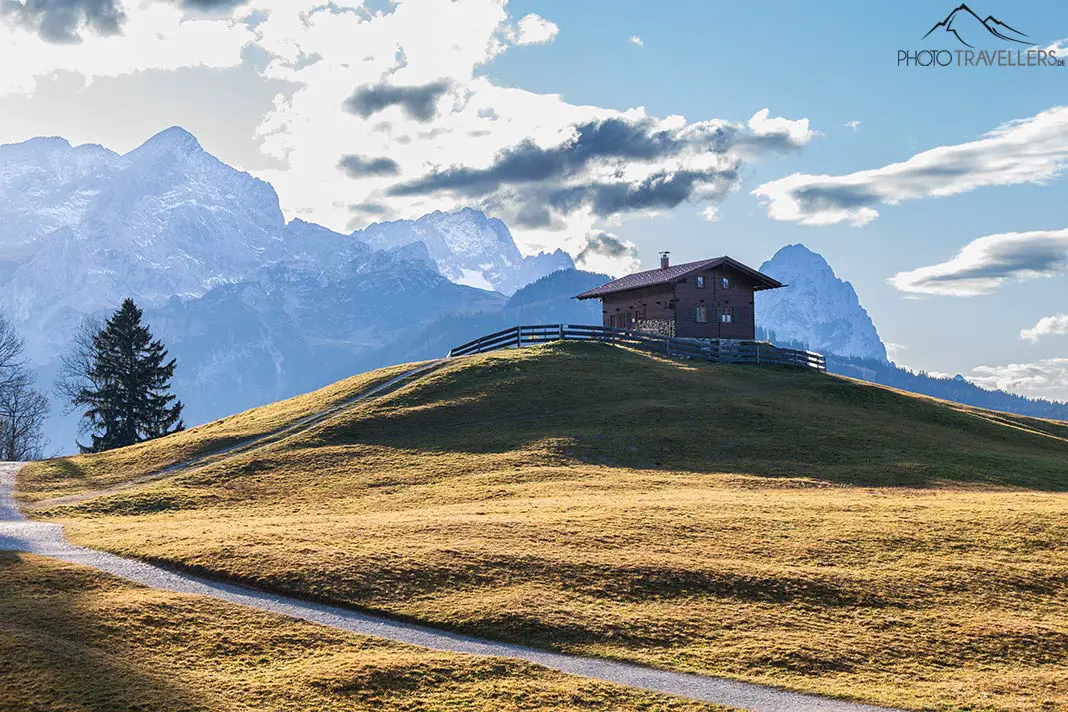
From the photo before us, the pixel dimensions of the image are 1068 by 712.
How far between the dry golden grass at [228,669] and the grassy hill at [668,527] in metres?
2.47

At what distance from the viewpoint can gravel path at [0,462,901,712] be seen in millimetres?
19250

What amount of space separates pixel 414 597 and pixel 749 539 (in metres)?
12.5

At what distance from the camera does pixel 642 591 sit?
25656 millimetres

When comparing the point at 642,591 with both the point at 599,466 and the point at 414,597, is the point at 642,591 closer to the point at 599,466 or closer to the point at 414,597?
the point at 414,597

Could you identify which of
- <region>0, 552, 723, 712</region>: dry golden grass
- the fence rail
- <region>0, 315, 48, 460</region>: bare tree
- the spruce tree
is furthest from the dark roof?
<region>0, 552, 723, 712</region>: dry golden grass

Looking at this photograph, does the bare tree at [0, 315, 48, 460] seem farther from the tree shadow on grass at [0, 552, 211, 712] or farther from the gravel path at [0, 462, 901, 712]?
the tree shadow on grass at [0, 552, 211, 712]

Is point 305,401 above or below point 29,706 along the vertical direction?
above

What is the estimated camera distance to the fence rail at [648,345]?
77.4m

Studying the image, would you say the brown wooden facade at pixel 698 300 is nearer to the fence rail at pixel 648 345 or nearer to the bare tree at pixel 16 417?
the fence rail at pixel 648 345

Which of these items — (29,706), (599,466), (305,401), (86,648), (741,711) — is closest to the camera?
(29,706)

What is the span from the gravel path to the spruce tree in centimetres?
5244

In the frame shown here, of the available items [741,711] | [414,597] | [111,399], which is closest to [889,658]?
[741,711]

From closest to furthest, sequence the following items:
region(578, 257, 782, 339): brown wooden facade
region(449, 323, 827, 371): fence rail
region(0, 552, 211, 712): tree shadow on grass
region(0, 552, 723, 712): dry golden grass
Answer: region(0, 552, 211, 712): tree shadow on grass → region(0, 552, 723, 712): dry golden grass → region(449, 323, 827, 371): fence rail → region(578, 257, 782, 339): brown wooden facade

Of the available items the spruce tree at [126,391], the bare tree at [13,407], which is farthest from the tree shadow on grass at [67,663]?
the bare tree at [13,407]
